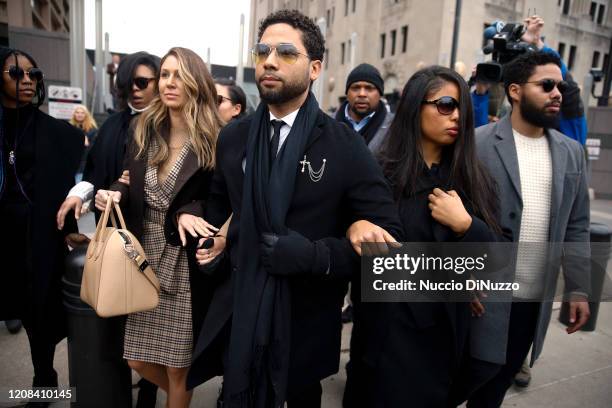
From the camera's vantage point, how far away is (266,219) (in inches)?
69.5

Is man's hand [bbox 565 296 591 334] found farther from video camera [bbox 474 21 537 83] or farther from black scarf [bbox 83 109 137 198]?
black scarf [bbox 83 109 137 198]

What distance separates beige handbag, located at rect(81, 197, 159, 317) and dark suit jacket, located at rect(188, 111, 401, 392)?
1.18 feet

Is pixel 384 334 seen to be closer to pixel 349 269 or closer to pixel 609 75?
pixel 349 269

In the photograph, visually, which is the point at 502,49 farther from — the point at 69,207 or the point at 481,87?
the point at 69,207

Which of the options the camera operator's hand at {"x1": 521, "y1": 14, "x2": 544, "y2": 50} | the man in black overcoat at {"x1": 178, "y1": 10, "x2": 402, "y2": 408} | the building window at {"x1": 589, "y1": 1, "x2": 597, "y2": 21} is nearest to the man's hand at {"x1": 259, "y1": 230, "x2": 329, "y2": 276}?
the man in black overcoat at {"x1": 178, "y1": 10, "x2": 402, "y2": 408}

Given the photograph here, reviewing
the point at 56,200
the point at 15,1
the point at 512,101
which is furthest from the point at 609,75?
the point at 15,1

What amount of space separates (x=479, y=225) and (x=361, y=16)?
3888 centimetres

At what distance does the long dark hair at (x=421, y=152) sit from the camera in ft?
6.92

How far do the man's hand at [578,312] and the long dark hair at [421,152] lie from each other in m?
0.72

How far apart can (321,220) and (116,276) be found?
1003 mm

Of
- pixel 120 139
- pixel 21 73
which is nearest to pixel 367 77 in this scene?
pixel 120 139

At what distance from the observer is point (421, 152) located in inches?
84.8

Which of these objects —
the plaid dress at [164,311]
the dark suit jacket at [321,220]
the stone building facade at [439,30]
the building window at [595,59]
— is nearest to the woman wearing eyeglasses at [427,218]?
the dark suit jacket at [321,220]

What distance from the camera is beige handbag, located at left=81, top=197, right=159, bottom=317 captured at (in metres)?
2.04
